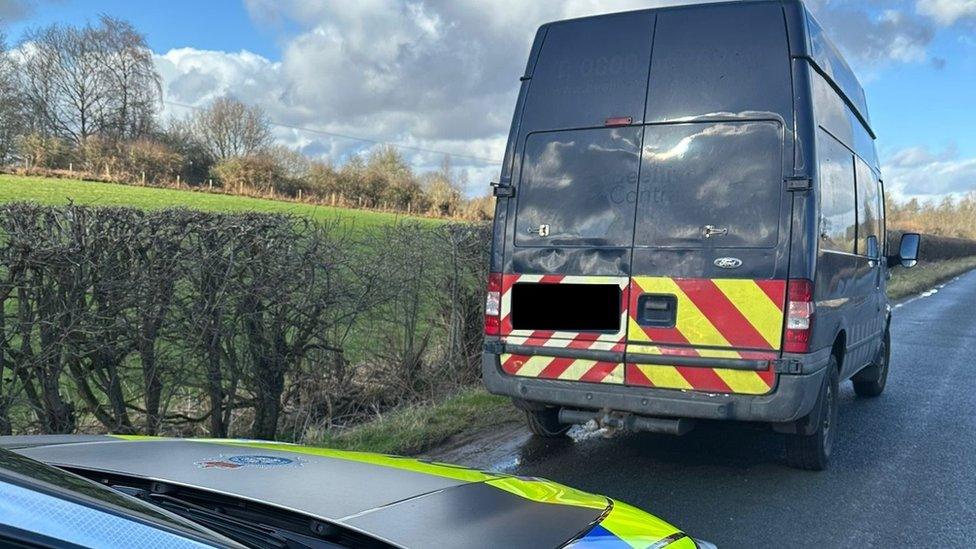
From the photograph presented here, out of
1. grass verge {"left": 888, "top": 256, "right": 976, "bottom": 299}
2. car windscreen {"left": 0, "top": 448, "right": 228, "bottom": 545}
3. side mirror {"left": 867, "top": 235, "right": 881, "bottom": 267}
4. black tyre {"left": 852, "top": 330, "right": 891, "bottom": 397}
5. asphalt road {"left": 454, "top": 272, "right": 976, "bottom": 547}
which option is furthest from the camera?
grass verge {"left": 888, "top": 256, "right": 976, "bottom": 299}

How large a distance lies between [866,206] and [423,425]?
4.06 metres

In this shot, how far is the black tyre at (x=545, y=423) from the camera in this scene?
5906mm

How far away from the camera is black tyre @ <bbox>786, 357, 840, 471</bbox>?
205 inches

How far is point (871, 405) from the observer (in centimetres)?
784

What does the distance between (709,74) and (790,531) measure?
2752 mm

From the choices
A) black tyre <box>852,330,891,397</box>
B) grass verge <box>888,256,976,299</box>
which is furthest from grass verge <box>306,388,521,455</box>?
grass verge <box>888,256,976,299</box>

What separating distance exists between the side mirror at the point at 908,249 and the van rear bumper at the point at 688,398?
3.80 m

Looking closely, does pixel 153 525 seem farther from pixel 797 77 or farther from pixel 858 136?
pixel 858 136

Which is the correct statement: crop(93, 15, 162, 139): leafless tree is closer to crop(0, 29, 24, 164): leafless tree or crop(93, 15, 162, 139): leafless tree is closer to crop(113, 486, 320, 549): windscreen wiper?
crop(0, 29, 24, 164): leafless tree

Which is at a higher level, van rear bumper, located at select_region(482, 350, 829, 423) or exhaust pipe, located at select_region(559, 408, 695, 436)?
van rear bumper, located at select_region(482, 350, 829, 423)

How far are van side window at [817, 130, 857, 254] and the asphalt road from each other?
159cm

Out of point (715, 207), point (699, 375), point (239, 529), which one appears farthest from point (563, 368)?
point (239, 529)

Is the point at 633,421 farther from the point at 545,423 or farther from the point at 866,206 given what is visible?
the point at 866,206

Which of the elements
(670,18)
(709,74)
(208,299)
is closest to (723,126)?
(709,74)
